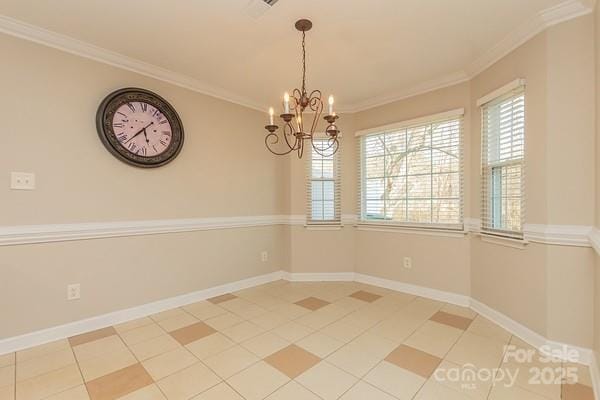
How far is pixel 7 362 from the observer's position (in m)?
1.92

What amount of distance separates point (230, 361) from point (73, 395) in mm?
887

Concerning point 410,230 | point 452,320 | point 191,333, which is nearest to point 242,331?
point 191,333

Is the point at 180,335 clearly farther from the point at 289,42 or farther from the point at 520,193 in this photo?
the point at 520,193

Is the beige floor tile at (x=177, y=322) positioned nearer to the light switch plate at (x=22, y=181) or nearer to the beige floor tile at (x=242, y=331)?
the beige floor tile at (x=242, y=331)

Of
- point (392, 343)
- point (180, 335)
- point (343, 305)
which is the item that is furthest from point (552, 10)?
point (180, 335)

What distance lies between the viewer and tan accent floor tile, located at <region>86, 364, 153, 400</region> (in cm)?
161

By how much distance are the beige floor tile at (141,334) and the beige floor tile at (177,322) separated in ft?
0.19

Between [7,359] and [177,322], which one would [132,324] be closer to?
[177,322]

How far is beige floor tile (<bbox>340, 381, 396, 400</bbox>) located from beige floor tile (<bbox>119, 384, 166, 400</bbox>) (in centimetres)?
105

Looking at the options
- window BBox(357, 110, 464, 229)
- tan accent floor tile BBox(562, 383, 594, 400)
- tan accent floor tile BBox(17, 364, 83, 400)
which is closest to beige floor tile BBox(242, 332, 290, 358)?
tan accent floor tile BBox(17, 364, 83, 400)

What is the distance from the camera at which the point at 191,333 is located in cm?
236

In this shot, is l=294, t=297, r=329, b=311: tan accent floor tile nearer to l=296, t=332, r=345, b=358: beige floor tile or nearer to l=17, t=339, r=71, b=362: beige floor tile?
l=296, t=332, r=345, b=358: beige floor tile

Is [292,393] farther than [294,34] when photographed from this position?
No

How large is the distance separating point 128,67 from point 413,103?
9.86 feet
